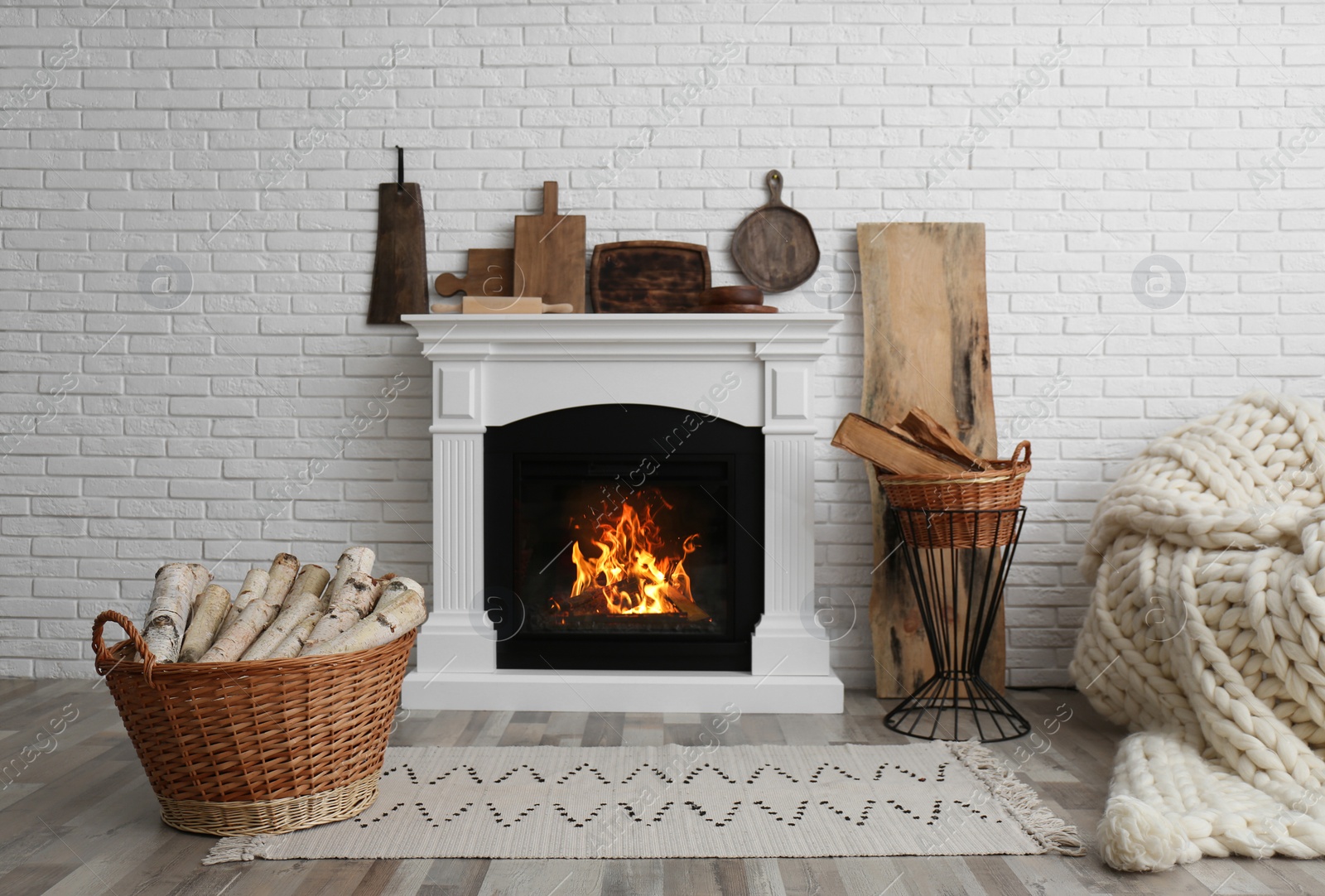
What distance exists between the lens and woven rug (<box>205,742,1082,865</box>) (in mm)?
1735

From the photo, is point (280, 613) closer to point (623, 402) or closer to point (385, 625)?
point (385, 625)

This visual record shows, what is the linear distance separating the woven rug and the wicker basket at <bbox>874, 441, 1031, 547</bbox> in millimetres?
529

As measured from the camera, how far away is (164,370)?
3025 mm

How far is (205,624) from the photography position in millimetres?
1850

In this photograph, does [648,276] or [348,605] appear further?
[648,276]

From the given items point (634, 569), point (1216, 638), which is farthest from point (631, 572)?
point (1216, 638)

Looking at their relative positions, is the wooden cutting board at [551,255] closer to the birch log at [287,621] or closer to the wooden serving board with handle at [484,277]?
the wooden serving board with handle at [484,277]

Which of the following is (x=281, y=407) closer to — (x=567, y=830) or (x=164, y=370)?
(x=164, y=370)

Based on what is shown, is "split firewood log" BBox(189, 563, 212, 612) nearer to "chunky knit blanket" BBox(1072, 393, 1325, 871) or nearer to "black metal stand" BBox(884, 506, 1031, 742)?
"black metal stand" BBox(884, 506, 1031, 742)

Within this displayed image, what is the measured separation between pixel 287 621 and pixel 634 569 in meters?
1.16

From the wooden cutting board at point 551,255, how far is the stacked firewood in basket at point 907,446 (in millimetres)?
995

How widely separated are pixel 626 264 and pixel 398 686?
1.55m

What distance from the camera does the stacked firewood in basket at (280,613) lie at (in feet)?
5.87

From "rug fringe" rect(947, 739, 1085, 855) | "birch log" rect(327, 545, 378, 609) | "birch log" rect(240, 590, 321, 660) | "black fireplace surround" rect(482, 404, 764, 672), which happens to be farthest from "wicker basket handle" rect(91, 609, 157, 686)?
"rug fringe" rect(947, 739, 1085, 855)
